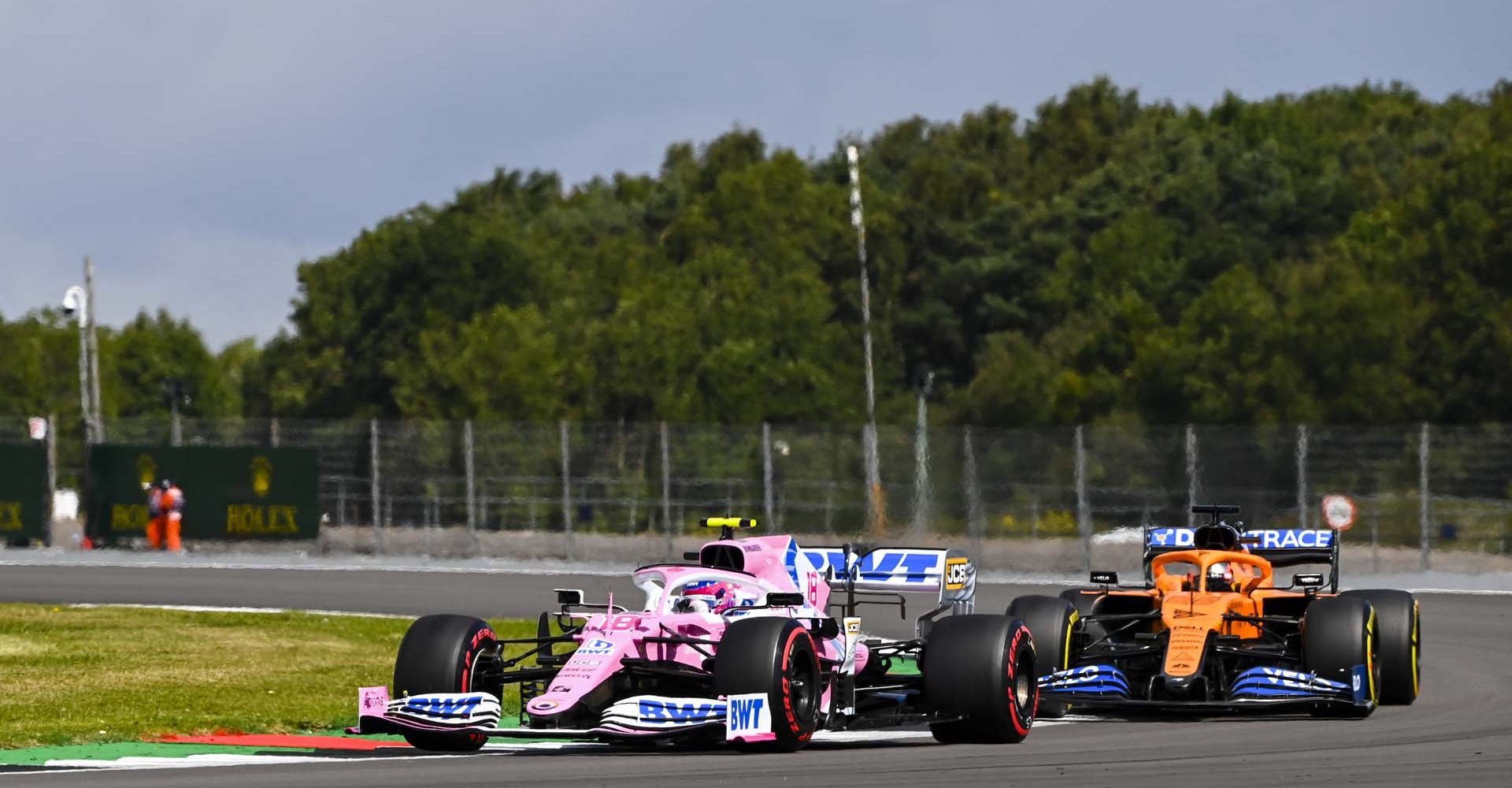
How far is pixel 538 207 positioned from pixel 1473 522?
8304 cm

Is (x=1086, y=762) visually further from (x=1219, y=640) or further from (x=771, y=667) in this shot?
(x=1219, y=640)

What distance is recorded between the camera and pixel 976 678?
13922 mm

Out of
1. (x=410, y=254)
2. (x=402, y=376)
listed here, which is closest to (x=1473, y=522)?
(x=402, y=376)

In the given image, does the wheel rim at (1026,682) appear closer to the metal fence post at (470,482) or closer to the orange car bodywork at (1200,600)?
the orange car bodywork at (1200,600)

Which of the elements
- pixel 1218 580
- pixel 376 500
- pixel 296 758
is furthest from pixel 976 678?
pixel 376 500

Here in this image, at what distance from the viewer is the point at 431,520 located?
40969 millimetres

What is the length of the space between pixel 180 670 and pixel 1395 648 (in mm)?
11001

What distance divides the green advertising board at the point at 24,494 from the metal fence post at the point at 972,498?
1792cm

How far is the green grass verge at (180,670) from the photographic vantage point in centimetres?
1630

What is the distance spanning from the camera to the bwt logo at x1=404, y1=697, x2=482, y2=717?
43.0ft

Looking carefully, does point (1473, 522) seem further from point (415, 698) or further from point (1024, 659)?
point (415, 698)

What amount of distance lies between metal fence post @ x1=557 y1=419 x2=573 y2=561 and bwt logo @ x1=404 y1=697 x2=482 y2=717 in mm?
25523

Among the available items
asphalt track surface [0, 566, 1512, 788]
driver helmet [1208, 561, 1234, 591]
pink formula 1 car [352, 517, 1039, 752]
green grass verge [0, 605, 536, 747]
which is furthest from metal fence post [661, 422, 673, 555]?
pink formula 1 car [352, 517, 1039, 752]

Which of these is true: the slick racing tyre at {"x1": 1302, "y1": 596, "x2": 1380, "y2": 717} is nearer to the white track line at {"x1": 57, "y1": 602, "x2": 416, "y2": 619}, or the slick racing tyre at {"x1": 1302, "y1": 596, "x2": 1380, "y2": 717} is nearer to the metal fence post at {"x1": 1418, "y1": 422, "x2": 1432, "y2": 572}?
the white track line at {"x1": 57, "y1": 602, "x2": 416, "y2": 619}
